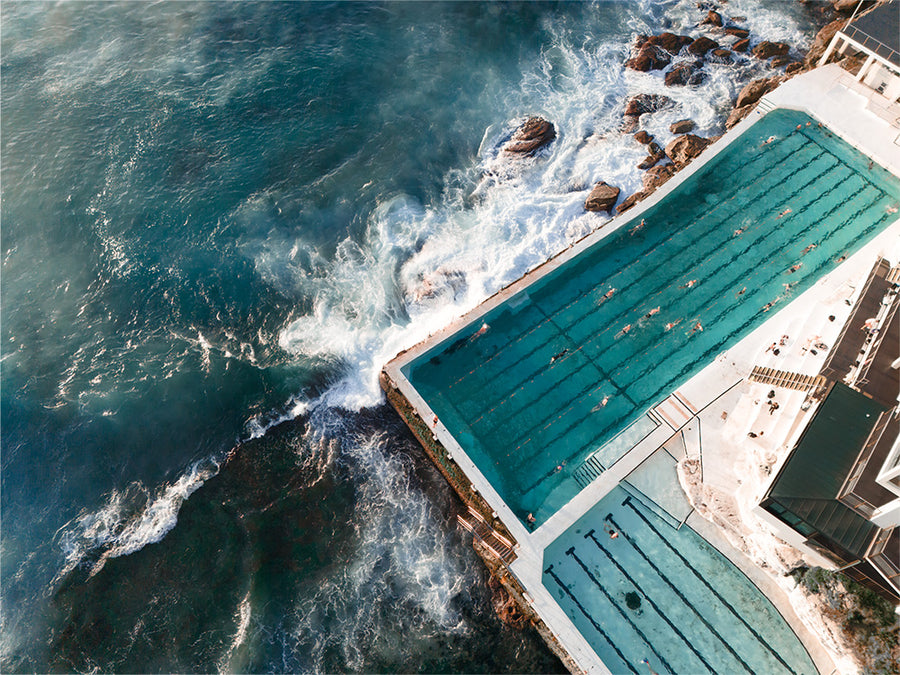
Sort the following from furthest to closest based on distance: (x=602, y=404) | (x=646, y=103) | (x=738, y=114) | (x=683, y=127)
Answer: (x=646, y=103) < (x=683, y=127) < (x=738, y=114) < (x=602, y=404)

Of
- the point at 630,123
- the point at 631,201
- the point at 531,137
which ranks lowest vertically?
the point at 631,201

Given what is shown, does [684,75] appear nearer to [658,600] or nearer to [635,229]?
[635,229]

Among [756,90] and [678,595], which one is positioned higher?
[756,90]

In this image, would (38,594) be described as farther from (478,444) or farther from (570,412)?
(570,412)

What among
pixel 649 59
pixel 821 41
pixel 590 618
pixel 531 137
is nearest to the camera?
pixel 590 618

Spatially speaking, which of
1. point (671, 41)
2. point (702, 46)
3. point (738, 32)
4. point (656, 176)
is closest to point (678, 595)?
point (656, 176)

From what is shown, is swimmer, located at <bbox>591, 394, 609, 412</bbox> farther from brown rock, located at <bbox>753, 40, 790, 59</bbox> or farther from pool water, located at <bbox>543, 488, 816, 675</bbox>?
brown rock, located at <bbox>753, 40, 790, 59</bbox>
